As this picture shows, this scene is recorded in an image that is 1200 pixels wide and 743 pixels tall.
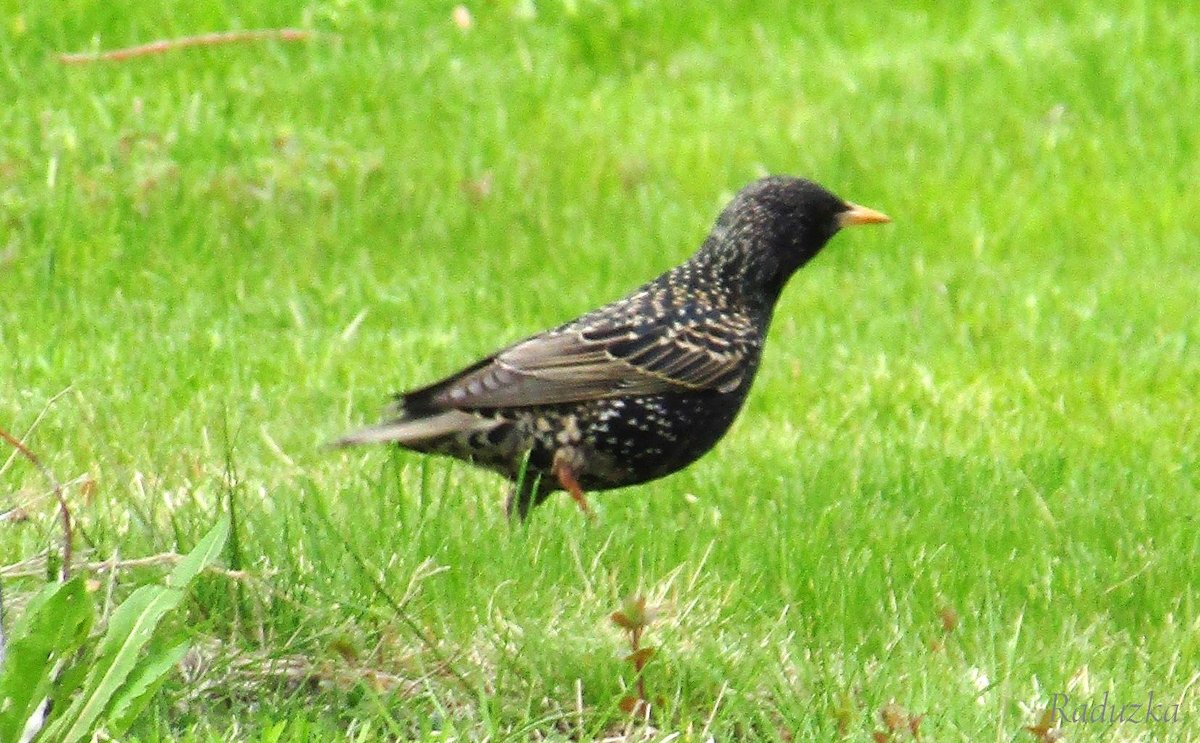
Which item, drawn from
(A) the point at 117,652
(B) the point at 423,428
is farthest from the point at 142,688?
(B) the point at 423,428

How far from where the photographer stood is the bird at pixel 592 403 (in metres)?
5.61

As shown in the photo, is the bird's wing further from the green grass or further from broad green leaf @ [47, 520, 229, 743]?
broad green leaf @ [47, 520, 229, 743]

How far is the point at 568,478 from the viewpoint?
5.59 meters

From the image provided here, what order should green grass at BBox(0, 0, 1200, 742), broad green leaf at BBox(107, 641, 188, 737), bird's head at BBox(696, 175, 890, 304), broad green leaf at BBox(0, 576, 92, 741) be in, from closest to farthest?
broad green leaf at BBox(0, 576, 92, 741), broad green leaf at BBox(107, 641, 188, 737), green grass at BBox(0, 0, 1200, 742), bird's head at BBox(696, 175, 890, 304)

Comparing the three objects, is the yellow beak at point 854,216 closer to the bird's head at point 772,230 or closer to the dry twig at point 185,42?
the bird's head at point 772,230

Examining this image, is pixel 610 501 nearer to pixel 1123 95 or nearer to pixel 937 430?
pixel 937 430

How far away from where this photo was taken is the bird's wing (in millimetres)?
5641

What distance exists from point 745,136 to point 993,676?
5957 millimetres

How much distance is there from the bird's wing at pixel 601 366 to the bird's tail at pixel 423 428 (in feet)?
0.12

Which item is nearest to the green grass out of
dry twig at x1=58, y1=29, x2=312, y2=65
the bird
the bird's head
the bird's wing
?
dry twig at x1=58, y1=29, x2=312, y2=65

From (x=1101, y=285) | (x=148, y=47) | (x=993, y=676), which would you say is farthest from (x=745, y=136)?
(x=993, y=676)

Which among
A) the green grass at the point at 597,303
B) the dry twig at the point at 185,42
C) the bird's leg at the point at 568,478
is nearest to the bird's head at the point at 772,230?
the green grass at the point at 597,303

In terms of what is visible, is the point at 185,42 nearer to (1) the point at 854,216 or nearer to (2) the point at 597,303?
(2) the point at 597,303

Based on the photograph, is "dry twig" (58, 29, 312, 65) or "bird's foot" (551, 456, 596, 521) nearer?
"bird's foot" (551, 456, 596, 521)
